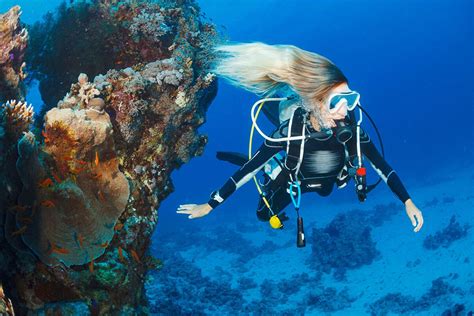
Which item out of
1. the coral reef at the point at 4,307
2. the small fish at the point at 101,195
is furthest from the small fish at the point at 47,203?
the coral reef at the point at 4,307

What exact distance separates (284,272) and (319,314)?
449cm

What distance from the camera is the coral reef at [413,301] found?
448 inches

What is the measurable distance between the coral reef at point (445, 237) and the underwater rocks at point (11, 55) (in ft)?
56.7

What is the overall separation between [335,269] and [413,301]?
4.04m

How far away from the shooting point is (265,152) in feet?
16.7

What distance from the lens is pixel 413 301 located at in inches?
464

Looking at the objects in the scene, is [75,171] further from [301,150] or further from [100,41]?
[100,41]

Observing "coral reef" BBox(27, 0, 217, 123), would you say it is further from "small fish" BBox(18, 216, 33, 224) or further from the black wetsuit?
"small fish" BBox(18, 216, 33, 224)

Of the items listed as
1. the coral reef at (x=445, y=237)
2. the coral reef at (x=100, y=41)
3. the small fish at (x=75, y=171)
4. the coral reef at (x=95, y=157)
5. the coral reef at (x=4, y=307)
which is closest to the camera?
the coral reef at (x=4, y=307)

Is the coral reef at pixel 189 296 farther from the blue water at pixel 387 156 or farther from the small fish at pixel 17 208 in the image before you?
the small fish at pixel 17 208

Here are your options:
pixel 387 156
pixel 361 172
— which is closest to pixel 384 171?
pixel 361 172

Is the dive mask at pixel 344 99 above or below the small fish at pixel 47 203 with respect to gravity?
above

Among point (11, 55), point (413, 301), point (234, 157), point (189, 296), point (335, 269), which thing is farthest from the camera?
point (335, 269)

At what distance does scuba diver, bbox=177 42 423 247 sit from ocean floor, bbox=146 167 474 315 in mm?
6949
